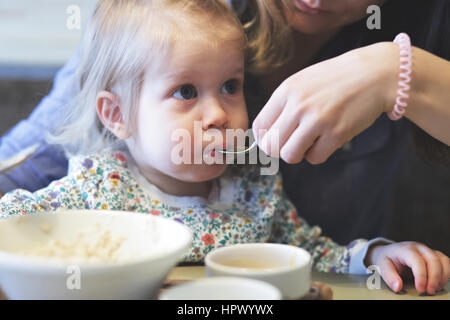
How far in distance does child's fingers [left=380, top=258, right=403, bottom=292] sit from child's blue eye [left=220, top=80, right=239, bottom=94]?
0.44 metres

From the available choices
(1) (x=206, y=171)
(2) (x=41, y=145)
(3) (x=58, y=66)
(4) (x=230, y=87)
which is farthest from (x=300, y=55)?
(3) (x=58, y=66)

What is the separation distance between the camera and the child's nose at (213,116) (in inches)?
38.8

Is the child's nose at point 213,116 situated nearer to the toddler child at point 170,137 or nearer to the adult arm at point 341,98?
the toddler child at point 170,137

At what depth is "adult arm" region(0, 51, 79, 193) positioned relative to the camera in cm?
123

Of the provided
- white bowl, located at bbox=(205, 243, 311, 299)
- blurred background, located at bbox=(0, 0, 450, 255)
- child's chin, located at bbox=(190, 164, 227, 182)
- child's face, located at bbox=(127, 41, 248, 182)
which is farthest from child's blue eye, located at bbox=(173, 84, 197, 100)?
blurred background, located at bbox=(0, 0, 450, 255)

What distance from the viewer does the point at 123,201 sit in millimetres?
1079

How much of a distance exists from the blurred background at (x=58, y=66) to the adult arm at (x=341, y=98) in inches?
49.1

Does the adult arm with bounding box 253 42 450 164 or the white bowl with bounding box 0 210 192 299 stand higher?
the adult arm with bounding box 253 42 450 164

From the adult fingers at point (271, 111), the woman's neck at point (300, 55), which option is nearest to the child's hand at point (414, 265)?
the adult fingers at point (271, 111)

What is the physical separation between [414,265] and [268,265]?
0.28m

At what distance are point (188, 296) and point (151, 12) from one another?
63 centimetres

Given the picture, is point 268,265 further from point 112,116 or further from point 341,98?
point 112,116

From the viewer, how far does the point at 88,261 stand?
58cm

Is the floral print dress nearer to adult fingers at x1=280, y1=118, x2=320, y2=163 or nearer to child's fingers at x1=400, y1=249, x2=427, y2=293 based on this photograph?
child's fingers at x1=400, y1=249, x2=427, y2=293
